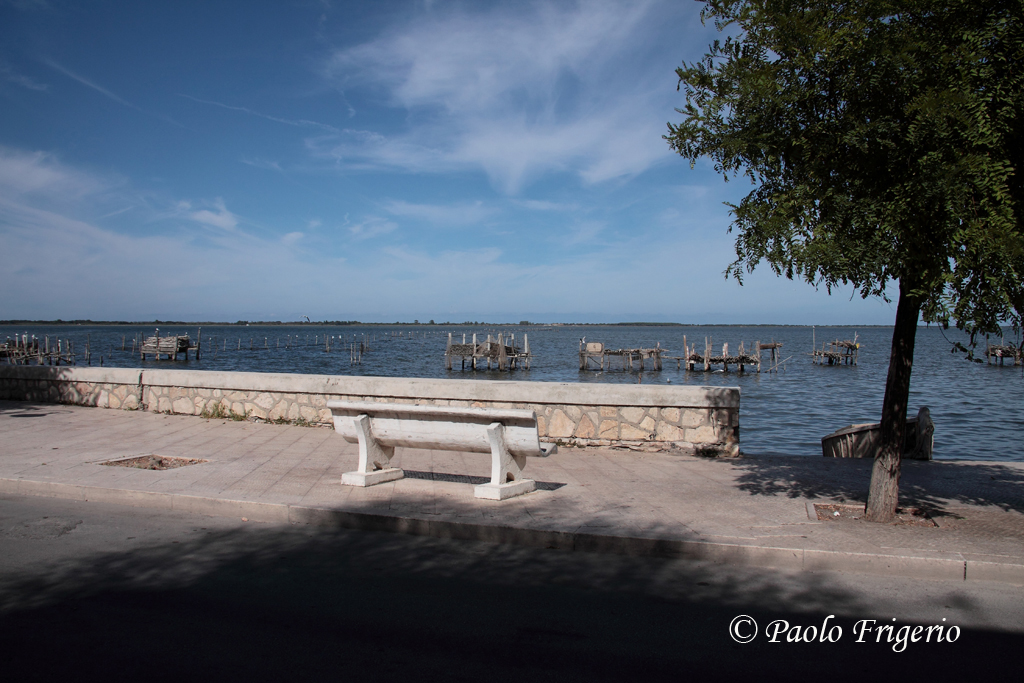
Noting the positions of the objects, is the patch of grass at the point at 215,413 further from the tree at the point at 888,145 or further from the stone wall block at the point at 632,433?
the tree at the point at 888,145

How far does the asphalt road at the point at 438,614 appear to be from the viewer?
3.01 metres

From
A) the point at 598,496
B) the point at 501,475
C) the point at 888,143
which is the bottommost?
the point at 598,496

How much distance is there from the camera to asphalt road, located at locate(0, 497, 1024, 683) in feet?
9.88

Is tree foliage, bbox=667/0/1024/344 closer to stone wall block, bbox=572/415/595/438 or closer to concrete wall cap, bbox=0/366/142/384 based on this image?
stone wall block, bbox=572/415/595/438

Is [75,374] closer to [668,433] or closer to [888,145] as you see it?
[668,433]

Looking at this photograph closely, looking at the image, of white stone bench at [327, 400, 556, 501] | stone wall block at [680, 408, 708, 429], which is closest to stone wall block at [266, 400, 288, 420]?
white stone bench at [327, 400, 556, 501]

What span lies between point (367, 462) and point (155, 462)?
8.16 feet

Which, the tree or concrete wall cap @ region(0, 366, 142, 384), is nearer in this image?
the tree

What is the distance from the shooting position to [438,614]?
3574mm

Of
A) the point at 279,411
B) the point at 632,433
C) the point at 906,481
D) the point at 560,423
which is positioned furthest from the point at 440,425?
the point at 279,411

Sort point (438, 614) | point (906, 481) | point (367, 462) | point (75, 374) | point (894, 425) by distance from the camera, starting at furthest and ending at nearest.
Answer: point (75, 374), point (906, 481), point (367, 462), point (894, 425), point (438, 614)

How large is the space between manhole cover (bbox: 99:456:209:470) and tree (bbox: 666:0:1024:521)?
5.88 m

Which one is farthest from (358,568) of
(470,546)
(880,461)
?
(880,461)

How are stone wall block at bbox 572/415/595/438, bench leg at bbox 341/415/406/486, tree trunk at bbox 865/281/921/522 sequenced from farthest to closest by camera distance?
stone wall block at bbox 572/415/595/438
bench leg at bbox 341/415/406/486
tree trunk at bbox 865/281/921/522
